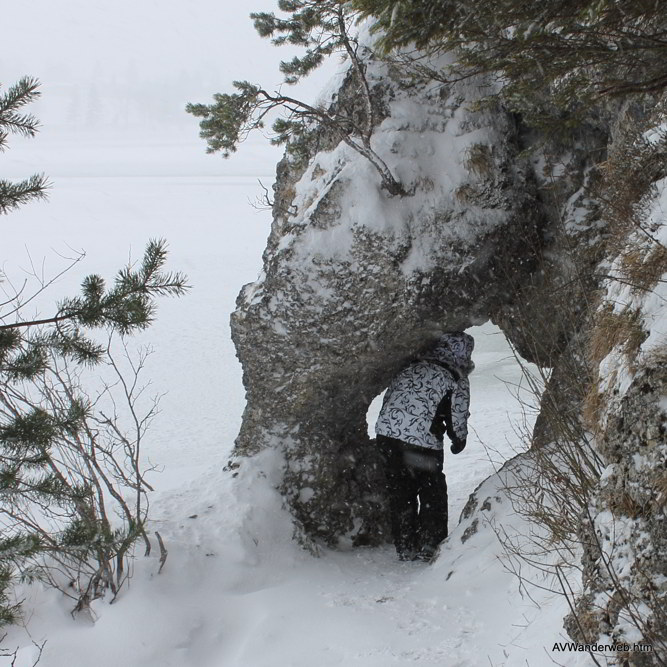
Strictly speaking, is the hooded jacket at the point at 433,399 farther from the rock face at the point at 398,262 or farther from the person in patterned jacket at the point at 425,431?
the rock face at the point at 398,262

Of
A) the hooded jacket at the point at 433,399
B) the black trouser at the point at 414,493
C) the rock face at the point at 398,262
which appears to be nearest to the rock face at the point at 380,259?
the rock face at the point at 398,262

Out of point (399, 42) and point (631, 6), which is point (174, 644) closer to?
point (399, 42)

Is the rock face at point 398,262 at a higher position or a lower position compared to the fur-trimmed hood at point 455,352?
higher

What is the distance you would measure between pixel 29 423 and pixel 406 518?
3148 mm

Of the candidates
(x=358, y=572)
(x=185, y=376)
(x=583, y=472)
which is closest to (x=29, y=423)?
(x=583, y=472)

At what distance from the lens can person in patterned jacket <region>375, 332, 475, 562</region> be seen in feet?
15.9

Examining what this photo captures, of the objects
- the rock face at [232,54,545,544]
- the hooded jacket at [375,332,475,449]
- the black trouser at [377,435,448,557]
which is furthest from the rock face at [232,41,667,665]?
the black trouser at [377,435,448,557]

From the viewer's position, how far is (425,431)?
15.7 ft

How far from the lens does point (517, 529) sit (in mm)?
4172

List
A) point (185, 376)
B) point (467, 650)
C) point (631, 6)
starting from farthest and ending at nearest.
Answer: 1. point (185, 376)
2. point (467, 650)
3. point (631, 6)

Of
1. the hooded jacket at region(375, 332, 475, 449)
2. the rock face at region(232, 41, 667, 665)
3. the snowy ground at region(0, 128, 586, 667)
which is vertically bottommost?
the snowy ground at region(0, 128, 586, 667)

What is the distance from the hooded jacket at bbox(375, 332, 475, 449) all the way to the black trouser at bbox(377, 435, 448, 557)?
119 millimetres

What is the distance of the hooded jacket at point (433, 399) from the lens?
4.82 metres

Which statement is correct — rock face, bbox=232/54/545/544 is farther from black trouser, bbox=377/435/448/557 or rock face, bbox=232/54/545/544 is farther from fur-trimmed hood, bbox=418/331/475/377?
black trouser, bbox=377/435/448/557
